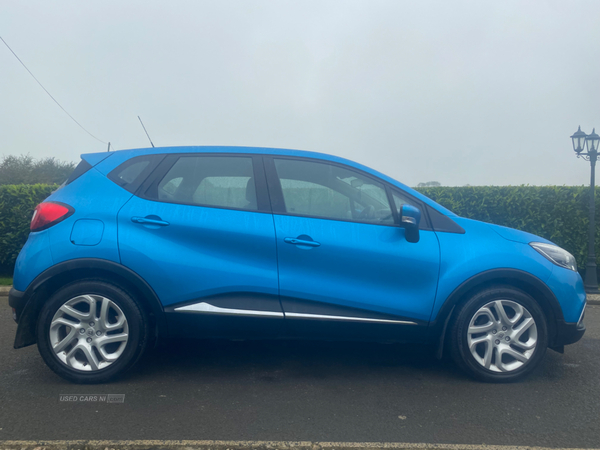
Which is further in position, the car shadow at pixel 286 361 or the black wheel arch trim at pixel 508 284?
the car shadow at pixel 286 361

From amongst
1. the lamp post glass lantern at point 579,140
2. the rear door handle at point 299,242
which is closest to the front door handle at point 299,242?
the rear door handle at point 299,242

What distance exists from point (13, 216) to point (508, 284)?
8.07 meters

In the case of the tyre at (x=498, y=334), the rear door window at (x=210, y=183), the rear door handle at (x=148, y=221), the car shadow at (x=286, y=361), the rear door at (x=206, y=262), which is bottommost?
the car shadow at (x=286, y=361)

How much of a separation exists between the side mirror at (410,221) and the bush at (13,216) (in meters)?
7.07

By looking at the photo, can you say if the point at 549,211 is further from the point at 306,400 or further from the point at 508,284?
the point at 306,400

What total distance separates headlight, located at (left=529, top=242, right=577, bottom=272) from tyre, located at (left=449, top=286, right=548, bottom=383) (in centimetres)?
37

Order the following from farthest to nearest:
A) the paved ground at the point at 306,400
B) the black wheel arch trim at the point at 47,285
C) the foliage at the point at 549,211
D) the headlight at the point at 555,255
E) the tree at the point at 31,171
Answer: the tree at the point at 31,171
the foliage at the point at 549,211
the headlight at the point at 555,255
the black wheel arch trim at the point at 47,285
the paved ground at the point at 306,400

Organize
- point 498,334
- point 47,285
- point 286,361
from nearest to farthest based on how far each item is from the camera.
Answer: point 47,285 < point 498,334 < point 286,361

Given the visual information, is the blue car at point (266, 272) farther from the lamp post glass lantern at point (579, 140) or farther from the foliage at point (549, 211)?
the lamp post glass lantern at point (579, 140)

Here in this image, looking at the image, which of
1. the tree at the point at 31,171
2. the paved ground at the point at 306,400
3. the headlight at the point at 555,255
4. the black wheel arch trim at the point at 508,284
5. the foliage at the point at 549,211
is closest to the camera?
the paved ground at the point at 306,400

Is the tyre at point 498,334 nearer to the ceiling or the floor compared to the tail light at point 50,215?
nearer to the floor

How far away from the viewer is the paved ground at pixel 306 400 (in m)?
2.60

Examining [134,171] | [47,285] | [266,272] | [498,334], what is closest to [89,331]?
[47,285]

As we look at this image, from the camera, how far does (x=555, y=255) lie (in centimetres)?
349
